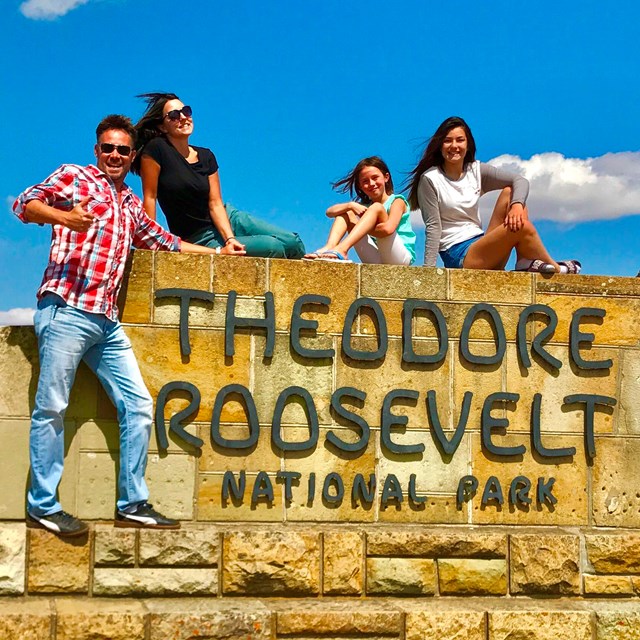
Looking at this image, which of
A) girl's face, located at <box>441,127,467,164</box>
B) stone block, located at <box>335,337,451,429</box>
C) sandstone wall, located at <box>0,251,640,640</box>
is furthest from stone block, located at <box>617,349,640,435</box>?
girl's face, located at <box>441,127,467,164</box>

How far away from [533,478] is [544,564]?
0.51 m

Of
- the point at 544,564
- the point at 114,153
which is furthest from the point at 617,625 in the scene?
the point at 114,153

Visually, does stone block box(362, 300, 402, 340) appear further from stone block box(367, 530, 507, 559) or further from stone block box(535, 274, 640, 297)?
stone block box(367, 530, 507, 559)

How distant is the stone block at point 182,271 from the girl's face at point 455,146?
1.93 metres

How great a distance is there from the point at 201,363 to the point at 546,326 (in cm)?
207

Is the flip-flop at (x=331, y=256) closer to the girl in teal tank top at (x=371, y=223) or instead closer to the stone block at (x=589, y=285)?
the girl in teal tank top at (x=371, y=223)

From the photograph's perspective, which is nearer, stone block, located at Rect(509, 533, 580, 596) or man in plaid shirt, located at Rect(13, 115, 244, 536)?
man in plaid shirt, located at Rect(13, 115, 244, 536)

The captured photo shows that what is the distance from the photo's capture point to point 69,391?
16.9 ft

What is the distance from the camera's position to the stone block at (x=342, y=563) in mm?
5406

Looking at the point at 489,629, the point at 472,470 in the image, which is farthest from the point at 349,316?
the point at 489,629

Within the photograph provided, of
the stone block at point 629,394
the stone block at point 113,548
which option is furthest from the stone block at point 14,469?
the stone block at point 629,394

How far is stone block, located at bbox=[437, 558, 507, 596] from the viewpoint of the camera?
5551 millimetres

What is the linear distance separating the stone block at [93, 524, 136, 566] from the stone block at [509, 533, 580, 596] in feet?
6.92

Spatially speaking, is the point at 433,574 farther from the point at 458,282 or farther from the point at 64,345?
the point at 64,345
